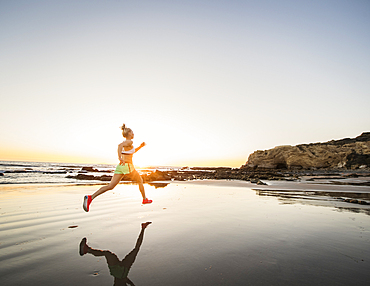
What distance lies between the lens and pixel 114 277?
2451mm

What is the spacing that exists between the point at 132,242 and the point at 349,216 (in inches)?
245

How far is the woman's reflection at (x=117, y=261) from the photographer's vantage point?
7.95 feet

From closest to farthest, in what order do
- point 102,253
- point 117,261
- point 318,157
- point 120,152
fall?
1. point 117,261
2. point 102,253
3. point 120,152
4. point 318,157

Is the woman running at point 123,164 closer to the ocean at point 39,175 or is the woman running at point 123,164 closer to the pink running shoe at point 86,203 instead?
the pink running shoe at point 86,203

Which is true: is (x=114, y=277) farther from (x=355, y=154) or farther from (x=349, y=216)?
(x=355, y=154)

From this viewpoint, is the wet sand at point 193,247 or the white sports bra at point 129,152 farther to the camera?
the white sports bra at point 129,152

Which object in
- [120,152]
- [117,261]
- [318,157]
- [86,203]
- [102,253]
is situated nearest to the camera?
[117,261]

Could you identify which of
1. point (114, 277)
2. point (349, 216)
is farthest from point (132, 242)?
point (349, 216)

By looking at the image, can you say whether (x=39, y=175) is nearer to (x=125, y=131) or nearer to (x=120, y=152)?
(x=125, y=131)

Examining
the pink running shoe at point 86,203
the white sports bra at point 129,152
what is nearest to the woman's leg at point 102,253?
the pink running shoe at point 86,203

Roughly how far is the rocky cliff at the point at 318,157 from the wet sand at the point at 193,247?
62108 millimetres

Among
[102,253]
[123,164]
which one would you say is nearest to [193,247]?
[102,253]

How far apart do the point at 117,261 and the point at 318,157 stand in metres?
71.8

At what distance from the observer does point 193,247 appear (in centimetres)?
344
